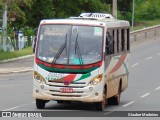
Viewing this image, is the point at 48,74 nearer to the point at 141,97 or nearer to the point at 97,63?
the point at 97,63

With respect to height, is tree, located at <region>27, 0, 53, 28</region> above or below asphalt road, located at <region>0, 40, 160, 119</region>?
below

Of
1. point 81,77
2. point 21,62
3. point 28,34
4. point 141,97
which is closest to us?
point 81,77

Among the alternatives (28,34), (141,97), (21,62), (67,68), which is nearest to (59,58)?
(67,68)

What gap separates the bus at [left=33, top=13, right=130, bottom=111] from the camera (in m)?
19.0

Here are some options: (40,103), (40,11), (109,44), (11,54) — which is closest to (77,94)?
(40,103)

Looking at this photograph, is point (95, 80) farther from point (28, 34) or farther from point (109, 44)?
point (28, 34)

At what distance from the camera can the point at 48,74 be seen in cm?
1912

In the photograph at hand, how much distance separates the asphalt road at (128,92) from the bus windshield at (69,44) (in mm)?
1532

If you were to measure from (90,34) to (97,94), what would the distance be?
1.78 m

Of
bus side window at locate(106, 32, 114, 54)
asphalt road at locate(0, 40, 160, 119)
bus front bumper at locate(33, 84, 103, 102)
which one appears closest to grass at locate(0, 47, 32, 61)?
asphalt road at locate(0, 40, 160, 119)

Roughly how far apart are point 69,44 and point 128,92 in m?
8.71

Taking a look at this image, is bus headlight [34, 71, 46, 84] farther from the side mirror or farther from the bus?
the side mirror

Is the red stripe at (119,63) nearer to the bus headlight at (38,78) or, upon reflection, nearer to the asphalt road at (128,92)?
the asphalt road at (128,92)

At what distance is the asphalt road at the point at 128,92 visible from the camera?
20594 millimetres
